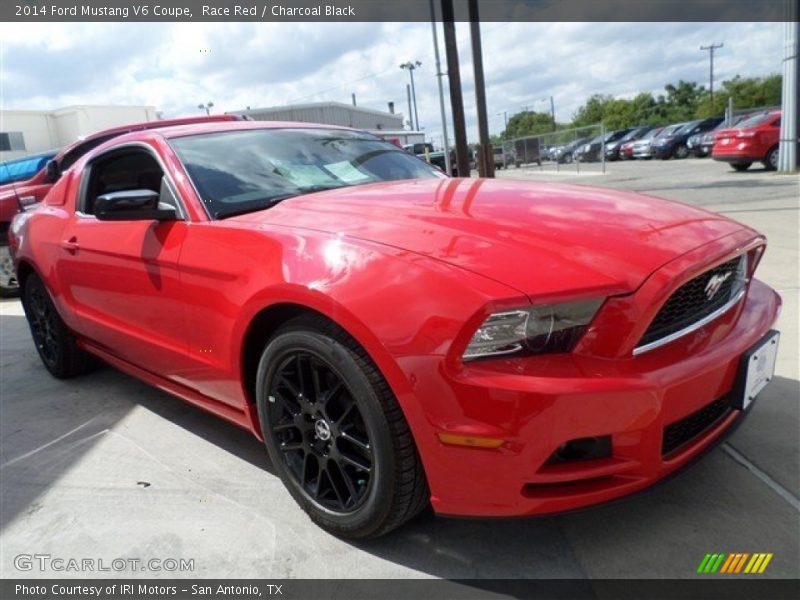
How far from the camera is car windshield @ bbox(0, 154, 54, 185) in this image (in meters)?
8.27

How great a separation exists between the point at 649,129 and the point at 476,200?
33.7 m

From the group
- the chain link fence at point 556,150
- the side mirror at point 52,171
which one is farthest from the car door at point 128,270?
the chain link fence at point 556,150

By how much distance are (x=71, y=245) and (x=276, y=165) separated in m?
1.40

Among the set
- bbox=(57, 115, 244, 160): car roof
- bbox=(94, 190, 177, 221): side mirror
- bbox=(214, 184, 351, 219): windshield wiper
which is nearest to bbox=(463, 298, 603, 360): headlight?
Result: bbox=(214, 184, 351, 219): windshield wiper

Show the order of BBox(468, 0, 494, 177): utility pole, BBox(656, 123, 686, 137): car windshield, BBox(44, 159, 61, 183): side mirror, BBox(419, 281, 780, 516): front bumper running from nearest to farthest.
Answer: BBox(419, 281, 780, 516): front bumper
BBox(44, 159, 61, 183): side mirror
BBox(468, 0, 494, 177): utility pole
BBox(656, 123, 686, 137): car windshield

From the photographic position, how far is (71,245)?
139 inches

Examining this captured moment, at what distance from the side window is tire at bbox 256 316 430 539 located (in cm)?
169

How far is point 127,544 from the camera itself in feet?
7.75

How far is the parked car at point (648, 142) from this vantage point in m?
27.5

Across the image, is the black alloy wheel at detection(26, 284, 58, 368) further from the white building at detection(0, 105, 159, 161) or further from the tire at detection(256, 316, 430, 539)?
the white building at detection(0, 105, 159, 161)

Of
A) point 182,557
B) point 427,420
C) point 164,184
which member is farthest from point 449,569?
point 164,184

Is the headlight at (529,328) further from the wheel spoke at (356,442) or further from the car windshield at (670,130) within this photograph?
the car windshield at (670,130)

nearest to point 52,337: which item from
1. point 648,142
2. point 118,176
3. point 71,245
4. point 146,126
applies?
point 71,245

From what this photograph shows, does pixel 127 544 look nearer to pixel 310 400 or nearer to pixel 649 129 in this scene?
pixel 310 400
